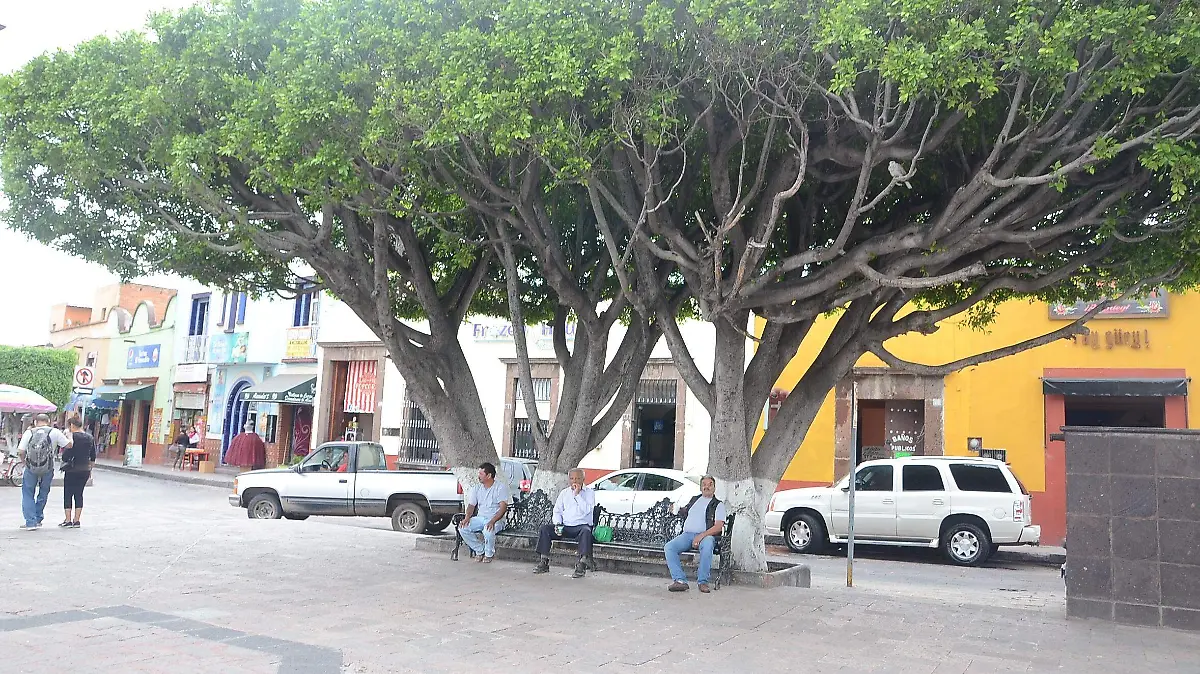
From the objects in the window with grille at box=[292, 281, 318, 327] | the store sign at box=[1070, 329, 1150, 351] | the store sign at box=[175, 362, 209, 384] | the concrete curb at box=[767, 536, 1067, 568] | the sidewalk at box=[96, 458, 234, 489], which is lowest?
the concrete curb at box=[767, 536, 1067, 568]

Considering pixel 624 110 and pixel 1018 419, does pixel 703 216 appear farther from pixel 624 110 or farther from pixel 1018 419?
pixel 1018 419

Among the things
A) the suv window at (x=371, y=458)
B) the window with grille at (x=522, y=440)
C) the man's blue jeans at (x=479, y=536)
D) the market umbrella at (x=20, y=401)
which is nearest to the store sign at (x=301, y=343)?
the market umbrella at (x=20, y=401)

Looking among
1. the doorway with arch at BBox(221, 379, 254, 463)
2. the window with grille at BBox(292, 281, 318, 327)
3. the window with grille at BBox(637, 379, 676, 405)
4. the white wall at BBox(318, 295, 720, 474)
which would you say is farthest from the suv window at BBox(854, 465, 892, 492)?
the doorway with arch at BBox(221, 379, 254, 463)

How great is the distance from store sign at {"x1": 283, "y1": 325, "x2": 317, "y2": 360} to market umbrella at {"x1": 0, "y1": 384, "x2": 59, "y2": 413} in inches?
299

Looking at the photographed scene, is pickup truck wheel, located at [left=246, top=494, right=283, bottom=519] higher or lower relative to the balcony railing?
lower

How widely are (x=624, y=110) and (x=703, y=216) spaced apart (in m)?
2.84

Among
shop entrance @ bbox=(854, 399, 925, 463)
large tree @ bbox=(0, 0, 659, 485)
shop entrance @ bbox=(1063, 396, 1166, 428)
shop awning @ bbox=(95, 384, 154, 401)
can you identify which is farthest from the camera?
shop awning @ bbox=(95, 384, 154, 401)

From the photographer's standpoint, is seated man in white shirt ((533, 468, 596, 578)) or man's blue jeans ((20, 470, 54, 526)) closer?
seated man in white shirt ((533, 468, 596, 578))

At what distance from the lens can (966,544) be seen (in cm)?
1497

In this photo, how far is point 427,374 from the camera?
12.0 metres

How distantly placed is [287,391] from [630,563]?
19.7 meters

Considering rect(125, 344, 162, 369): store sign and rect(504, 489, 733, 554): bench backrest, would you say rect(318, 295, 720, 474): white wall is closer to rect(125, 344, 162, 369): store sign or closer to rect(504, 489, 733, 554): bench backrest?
rect(504, 489, 733, 554): bench backrest

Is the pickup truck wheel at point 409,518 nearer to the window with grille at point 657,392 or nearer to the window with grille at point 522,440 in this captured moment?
the window with grille at point 657,392

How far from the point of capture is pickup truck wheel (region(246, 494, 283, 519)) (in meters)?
16.9
